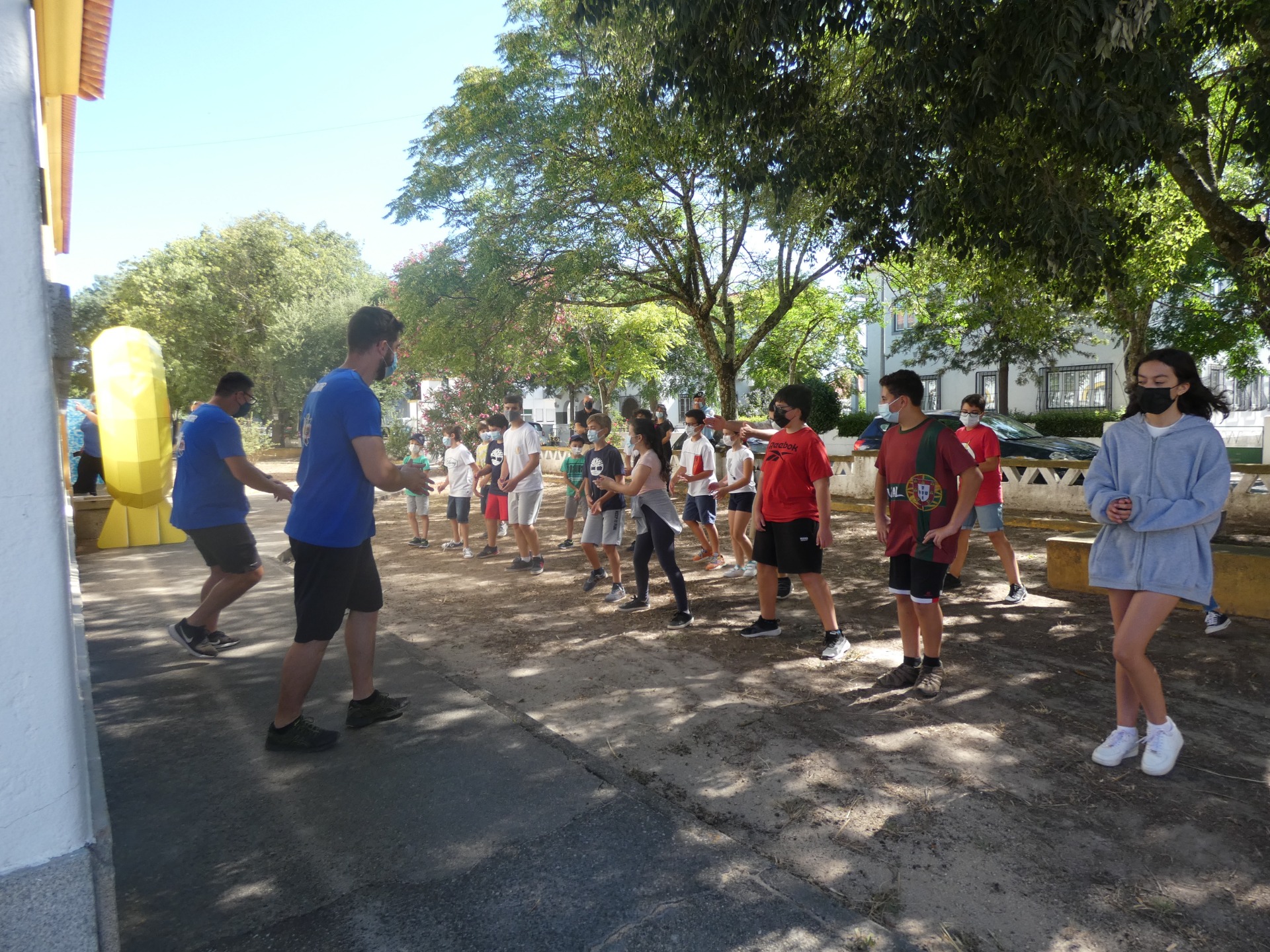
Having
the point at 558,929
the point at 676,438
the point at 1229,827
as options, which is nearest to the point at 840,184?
the point at 1229,827

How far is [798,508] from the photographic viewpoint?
5.55 m

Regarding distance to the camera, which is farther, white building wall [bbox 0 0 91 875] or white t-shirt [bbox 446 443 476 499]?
white t-shirt [bbox 446 443 476 499]

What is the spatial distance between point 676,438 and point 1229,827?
23302 millimetres

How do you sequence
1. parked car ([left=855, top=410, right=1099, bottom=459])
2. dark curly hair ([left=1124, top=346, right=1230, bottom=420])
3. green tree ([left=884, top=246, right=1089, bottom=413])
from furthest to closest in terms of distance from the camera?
parked car ([left=855, top=410, right=1099, bottom=459]) → green tree ([left=884, top=246, right=1089, bottom=413]) → dark curly hair ([left=1124, top=346, right=1230, bottom=420])

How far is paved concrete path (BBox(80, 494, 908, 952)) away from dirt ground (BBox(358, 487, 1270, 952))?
0.84ft

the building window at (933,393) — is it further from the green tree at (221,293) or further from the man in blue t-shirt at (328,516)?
the man in blue t-shirt at (328,516)

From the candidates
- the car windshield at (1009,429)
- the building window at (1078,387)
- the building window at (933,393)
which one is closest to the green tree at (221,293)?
the building window at (933,393)

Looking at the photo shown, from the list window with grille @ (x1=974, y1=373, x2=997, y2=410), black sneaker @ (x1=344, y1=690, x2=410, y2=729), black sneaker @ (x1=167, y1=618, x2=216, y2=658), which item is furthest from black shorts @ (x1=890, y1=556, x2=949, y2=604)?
window with grille @ (x1=974, y1=373, x2=997, y2=410)

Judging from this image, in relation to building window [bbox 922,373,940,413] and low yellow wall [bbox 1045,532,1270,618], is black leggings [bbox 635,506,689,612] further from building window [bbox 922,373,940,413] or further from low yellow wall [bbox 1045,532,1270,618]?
building window [bbox 922,373,940,413]

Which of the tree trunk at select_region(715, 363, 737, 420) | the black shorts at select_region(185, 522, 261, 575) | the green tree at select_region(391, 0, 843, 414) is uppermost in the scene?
the green tree at select_region(391, 0, 843, 414)

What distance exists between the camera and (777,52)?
720 cm

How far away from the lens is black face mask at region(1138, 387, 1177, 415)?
3.58 meters

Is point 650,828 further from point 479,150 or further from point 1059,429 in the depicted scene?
point 1059,429

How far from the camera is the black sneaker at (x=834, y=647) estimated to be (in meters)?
5.39
